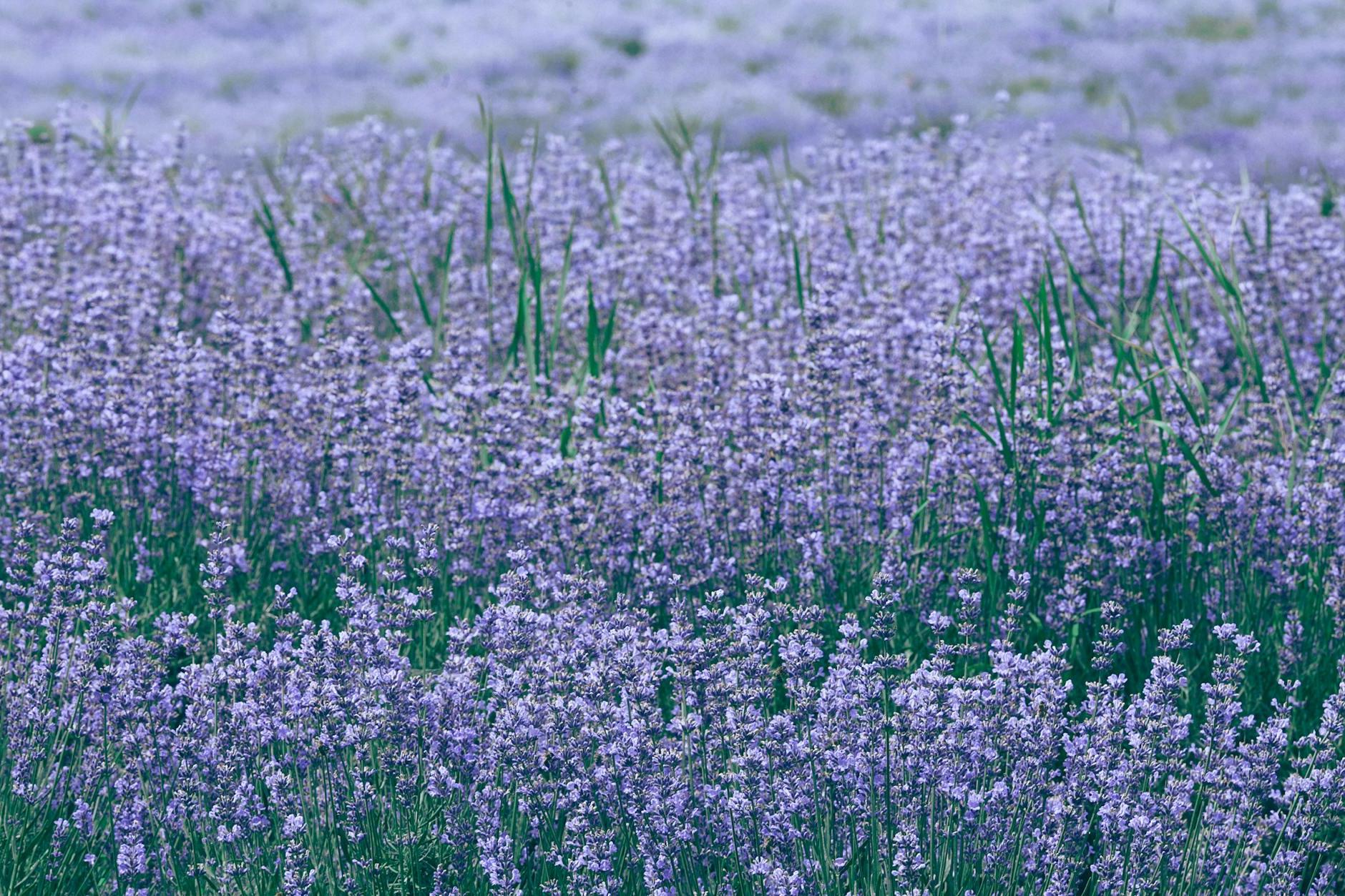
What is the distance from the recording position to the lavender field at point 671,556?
8.95 feet

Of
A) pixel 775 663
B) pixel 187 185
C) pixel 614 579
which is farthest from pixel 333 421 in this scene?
pixel 187 185

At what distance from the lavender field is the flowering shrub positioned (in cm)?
2

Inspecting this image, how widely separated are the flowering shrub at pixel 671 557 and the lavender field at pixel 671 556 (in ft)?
0.06

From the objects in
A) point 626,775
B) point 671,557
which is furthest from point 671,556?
point 626,775

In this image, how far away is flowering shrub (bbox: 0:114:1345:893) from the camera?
2.73 m

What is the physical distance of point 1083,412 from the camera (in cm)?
405

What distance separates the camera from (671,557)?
3.88 meters

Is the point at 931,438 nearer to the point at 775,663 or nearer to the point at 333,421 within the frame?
the point at 775,663

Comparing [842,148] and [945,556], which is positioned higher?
[842,148]

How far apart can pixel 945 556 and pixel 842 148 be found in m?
4.71

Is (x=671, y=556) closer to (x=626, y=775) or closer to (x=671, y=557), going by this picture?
(x=671, y=557)

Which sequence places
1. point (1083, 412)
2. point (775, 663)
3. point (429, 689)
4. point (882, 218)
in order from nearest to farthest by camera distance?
point (429, 689) < point (775, 663) < point (1083, 412) < point (882, 218)

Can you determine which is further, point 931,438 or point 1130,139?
point 1130,139

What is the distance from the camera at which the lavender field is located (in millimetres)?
2727
